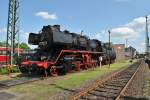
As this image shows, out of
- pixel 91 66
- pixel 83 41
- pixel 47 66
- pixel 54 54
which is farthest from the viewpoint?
pixel 91 66

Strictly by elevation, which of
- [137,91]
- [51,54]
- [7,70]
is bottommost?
[137,91]

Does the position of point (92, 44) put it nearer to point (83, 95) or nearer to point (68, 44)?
point (68, 44)

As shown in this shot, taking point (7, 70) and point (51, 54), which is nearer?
point (51, 54)

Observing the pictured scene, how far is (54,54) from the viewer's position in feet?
70.4

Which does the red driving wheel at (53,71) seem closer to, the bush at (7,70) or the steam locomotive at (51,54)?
the steam locomotive at (51,54)

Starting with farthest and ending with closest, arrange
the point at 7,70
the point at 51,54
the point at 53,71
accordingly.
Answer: the point at 7,70
the point at 51,54
the point at 53,71

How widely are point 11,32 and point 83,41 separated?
8.10 m

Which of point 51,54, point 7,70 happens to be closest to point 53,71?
point 51,54

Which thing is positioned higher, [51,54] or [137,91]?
[51,54]

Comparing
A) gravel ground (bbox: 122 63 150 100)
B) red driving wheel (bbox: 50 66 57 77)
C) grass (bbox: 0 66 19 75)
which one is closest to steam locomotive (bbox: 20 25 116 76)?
red driving wheel (bbox: 50 66 57 77)

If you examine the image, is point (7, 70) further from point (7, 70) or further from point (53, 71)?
point (53, 71)

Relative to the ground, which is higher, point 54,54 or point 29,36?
point 29,36

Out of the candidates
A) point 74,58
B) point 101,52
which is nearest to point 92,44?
point 101,52

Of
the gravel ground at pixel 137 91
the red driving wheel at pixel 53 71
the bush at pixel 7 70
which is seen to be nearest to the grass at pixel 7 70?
the bush at pixel 7 70
